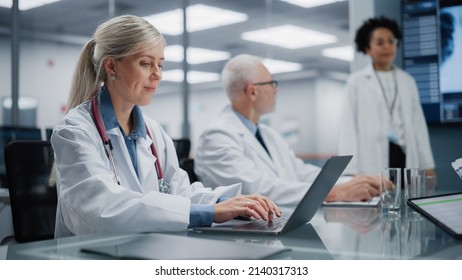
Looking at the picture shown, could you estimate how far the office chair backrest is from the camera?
4.68ft

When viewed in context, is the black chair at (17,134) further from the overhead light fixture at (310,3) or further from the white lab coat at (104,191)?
the overhead light fixture at (310,3)

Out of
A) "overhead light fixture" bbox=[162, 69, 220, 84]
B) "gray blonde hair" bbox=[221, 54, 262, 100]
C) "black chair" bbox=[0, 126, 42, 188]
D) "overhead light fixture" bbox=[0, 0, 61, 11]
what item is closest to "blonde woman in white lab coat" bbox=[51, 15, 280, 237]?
"gray blonde hair" bbox=[221, 54, 262, 100]

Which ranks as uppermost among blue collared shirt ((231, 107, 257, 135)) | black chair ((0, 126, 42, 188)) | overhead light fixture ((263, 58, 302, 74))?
overhead light fixture ((263, 58, 302, 74))

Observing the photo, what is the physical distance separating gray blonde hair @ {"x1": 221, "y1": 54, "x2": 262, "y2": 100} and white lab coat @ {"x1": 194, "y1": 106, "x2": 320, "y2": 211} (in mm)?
86

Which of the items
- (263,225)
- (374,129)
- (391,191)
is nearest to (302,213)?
(263,225)

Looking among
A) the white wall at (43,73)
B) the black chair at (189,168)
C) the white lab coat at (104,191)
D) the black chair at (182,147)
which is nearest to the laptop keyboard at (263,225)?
the white lab coat at (104,191)

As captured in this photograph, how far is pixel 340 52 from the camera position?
433cm

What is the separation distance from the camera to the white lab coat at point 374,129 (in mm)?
2857

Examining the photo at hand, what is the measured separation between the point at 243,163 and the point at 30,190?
2.50 feet

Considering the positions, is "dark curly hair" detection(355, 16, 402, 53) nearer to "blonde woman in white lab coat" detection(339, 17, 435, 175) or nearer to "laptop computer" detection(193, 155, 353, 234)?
"blonde woman in white lab coat" detection(339, 17, 435, 175)

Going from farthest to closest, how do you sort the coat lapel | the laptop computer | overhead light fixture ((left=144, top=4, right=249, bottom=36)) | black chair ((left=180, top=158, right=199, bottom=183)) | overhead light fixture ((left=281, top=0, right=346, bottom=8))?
overhead light fixture ((left=144, top=4, right=249, bottom=36))
overhead light fixture ((left=281, top=0, right=346, bottom=8))
the coat lapel
black chair ((left=180, top=158, right=199, bottom=183))
the laptop computer

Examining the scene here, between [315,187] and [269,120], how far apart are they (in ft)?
12.6

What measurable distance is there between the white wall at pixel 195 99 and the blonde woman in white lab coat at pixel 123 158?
2.62 metres
